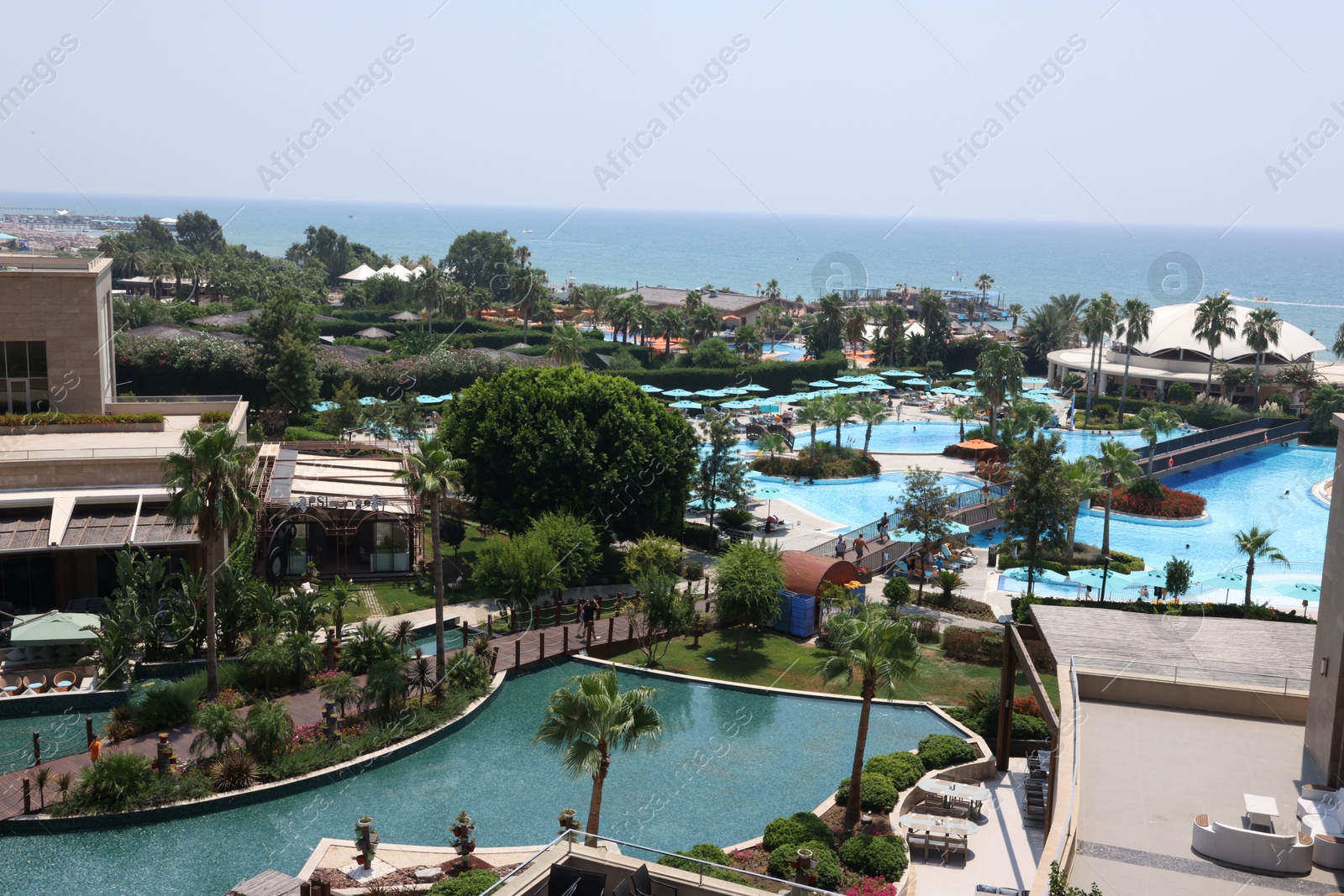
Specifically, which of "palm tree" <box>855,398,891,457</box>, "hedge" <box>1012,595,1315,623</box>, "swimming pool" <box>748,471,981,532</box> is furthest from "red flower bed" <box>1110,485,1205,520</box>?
"hedge" <box>1012,595,1315,623</box>

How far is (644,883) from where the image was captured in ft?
37.1

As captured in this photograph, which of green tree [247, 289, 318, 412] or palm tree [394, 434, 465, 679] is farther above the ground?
green tree [247, 289, 318, 412]

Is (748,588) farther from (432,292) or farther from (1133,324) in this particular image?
(432,292)

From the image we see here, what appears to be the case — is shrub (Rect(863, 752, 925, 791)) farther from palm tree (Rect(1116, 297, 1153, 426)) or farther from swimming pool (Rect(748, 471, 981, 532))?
palm tree (Rect(1116, 297, 1153, 426))

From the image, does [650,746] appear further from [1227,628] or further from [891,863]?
[1227,628]

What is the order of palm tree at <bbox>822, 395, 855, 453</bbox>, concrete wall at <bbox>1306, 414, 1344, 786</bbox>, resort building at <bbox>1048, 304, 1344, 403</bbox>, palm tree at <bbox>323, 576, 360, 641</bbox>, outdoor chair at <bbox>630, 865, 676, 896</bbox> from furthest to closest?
resort building at <bbox>1048, 304, 1344, 403</bbox> < palm tree at <bbox>822, 395, 855, 453</bbox> < palm tree at <bbox>323, 576, 360, 641</bbox> < concrete wall at <bbox>1306, 414, 1344, 786</bbox> < outdoor chair at <bbox>630, 865, 676, 896</bbox>

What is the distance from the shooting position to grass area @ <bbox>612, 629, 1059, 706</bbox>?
27.9 metres

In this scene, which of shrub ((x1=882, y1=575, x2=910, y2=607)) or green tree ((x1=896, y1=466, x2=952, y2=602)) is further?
green tree ((x1=896, y1=466, x2=952, y2=602))

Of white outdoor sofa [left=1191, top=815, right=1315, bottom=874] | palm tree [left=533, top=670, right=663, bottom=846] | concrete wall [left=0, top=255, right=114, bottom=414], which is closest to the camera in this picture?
white outdoor sofa [left=1191, top=815, right=1315, bottom=874]

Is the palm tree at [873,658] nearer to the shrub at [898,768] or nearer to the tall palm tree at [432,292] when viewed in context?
the shrub at [898,768]

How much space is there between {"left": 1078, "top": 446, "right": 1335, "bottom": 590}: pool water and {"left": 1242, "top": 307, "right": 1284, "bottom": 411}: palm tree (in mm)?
7787

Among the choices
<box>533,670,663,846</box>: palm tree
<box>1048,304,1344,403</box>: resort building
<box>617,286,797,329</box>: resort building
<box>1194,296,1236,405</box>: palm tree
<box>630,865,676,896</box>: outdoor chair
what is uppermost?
<box>617,286,797,329</box>: resort building

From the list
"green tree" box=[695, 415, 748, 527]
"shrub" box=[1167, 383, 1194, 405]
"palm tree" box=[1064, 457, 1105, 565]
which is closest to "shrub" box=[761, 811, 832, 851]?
"palm tree" box=[1064, 457, 1105, 565]

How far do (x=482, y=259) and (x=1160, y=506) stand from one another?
83.6 m
